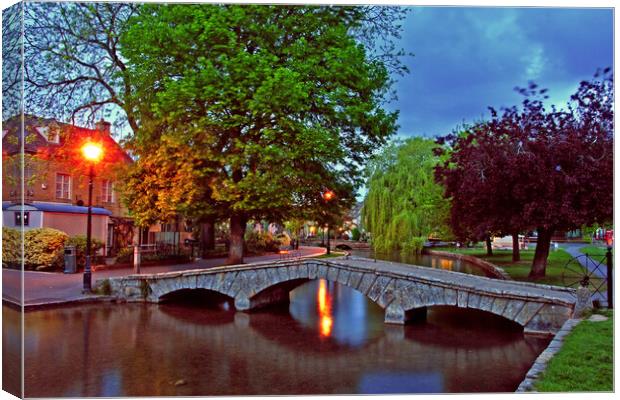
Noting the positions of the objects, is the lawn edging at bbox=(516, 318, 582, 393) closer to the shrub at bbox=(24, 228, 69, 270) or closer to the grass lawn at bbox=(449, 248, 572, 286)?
the grass lawn at bbox=(449, 248, 572, 286)

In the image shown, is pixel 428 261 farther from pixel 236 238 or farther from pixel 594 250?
pixel 594 250

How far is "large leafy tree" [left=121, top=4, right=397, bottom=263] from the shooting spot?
9.83 m

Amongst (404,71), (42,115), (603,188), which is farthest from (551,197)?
(42,115)

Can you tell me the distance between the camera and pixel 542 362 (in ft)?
21.4

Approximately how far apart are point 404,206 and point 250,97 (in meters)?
8.67

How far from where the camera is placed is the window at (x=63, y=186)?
9867 mm

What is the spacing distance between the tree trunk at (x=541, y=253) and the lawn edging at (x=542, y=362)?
251 cm

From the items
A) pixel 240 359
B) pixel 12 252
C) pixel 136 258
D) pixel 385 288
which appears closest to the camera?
pixel 12 252

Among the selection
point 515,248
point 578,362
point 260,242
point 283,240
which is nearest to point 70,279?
point 260,242

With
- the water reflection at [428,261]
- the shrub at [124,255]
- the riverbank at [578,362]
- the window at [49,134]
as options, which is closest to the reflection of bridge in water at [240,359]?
the riverbank at [578,362]

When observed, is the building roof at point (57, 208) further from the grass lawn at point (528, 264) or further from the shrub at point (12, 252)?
the grass lawn at point (528, 264)

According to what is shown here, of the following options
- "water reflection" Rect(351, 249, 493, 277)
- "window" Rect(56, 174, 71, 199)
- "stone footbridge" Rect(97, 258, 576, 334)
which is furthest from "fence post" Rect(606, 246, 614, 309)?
"window" Rect(56, 174, 71, 199)

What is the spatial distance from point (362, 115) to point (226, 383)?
6.03 metres

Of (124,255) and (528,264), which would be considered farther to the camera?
(124,255)
